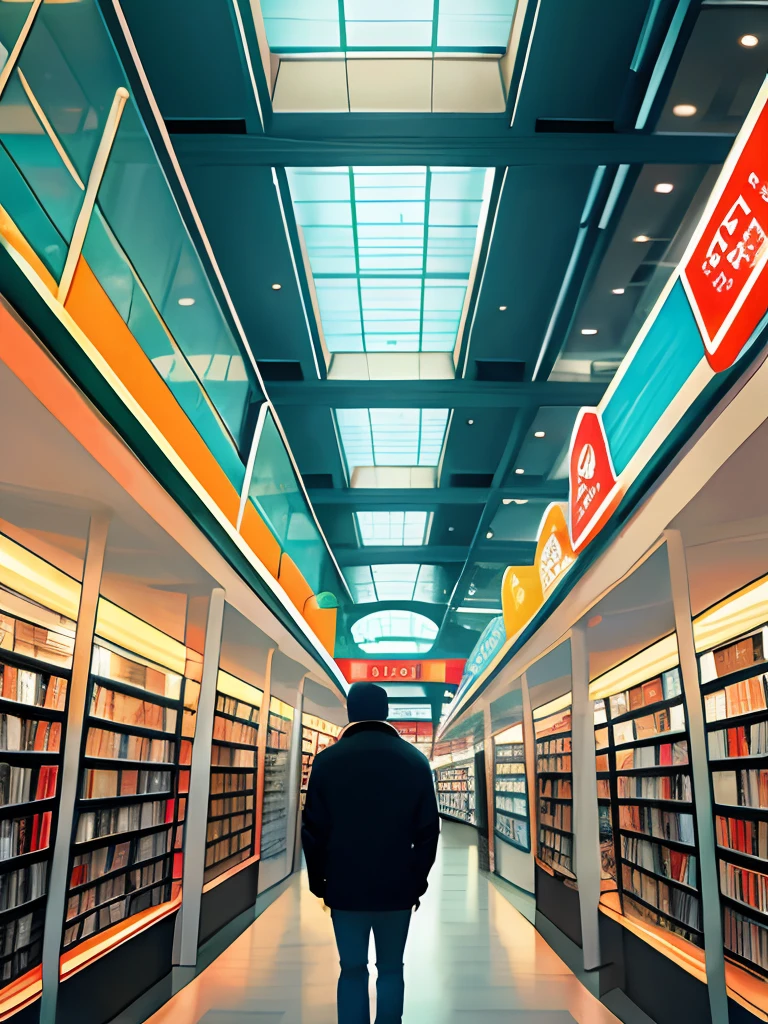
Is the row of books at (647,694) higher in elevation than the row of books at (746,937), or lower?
higher

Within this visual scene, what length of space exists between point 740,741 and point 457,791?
1531 cm

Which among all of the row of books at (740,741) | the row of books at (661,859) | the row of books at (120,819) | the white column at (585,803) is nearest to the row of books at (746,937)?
the row of books at (661,859)

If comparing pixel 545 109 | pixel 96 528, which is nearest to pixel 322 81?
pixel 545 109

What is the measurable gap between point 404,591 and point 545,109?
1899 centimetres

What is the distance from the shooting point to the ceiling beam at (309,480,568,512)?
13148mm

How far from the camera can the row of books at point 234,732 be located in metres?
6.00

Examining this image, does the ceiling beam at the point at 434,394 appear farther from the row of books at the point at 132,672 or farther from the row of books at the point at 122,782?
the row of books at the point at 122,782

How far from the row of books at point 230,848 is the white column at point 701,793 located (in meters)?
3.37

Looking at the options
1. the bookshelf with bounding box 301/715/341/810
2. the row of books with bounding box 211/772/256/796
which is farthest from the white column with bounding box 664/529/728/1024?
the bookshelf with bounding box 301/715/341/810

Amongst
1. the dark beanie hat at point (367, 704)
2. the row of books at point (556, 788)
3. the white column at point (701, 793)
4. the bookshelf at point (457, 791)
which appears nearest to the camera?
the white column at point (701, 793)

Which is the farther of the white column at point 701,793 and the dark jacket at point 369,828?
the white column at point 701,793

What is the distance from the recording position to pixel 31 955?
322 centimetres

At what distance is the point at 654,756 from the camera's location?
424cm

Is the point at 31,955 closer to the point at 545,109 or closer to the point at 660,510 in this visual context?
the point at 660,510
